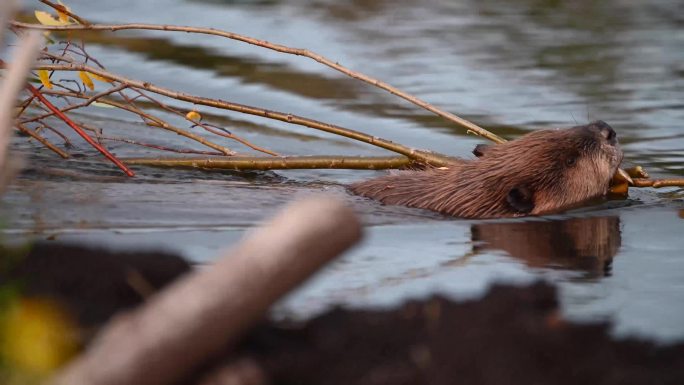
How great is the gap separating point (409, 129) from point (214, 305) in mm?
5970

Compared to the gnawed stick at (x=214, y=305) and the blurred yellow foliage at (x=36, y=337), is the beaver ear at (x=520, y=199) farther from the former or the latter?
the gnawed stick at (x=214, y=305)

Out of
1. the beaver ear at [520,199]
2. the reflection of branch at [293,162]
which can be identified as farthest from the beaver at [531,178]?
the reflection of branch at [293,162]

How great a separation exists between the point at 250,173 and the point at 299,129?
1894 millimetres

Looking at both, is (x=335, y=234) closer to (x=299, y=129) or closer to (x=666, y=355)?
(x=666, y=355)

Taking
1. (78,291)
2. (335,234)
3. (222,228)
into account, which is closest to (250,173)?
(222,228)

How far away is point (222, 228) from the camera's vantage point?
546 cm

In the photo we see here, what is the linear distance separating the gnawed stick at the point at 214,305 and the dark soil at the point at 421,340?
21 cm

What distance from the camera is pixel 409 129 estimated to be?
8.55 metres

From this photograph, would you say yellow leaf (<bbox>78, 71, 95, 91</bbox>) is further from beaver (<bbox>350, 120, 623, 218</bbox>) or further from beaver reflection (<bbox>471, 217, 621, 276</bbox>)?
beaver reflection (<bbox>471, 217, 621, 276</bbox>)

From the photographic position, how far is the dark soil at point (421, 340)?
2961mm

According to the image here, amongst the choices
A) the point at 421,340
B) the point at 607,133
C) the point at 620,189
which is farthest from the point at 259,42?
the point at 421,340

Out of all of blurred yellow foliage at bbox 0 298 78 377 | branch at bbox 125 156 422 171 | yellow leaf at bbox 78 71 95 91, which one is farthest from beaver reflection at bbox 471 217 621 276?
blurred yellow foliage at bbox 0 298 78 377

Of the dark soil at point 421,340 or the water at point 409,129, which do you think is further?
the water at point 409,129

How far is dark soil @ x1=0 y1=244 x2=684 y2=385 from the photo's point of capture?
2961mm
